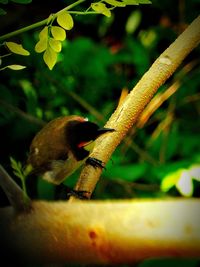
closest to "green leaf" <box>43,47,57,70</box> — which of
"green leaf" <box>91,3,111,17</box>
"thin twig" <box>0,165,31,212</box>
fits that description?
"green leaf" <box>91,3,111,17</box>

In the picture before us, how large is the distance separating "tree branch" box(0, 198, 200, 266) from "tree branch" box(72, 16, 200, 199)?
346mm

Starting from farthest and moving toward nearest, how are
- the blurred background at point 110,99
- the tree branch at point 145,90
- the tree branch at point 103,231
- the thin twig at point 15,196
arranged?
1. the blurred background at point 110,99
2. the tree branch at point 145,90
3. the thin twig at point 15,196
4. the tree branch at point 103,231

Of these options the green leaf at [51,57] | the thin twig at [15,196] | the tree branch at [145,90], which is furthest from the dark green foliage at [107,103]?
the thin twig at [15,196]

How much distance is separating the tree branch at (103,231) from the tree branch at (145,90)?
35cm

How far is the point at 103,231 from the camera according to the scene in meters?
0.55

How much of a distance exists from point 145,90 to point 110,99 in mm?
1608

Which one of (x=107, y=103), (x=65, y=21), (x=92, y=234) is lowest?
(x=92, y=234)

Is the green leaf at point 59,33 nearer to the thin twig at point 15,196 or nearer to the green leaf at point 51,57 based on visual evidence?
the green leaf at point 51,57

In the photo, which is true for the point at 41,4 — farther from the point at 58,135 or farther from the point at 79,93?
the point at 58,135

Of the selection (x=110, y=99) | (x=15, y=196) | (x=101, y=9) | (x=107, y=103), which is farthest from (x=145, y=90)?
(x=110, y=99)

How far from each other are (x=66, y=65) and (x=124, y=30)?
38.2 inches

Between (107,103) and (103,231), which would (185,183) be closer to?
(103,231)

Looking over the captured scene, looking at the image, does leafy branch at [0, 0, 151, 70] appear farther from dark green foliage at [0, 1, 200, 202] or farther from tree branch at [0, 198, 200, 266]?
dark green foliage at [0, 1, 200, 202]

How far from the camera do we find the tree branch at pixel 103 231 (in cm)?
50
